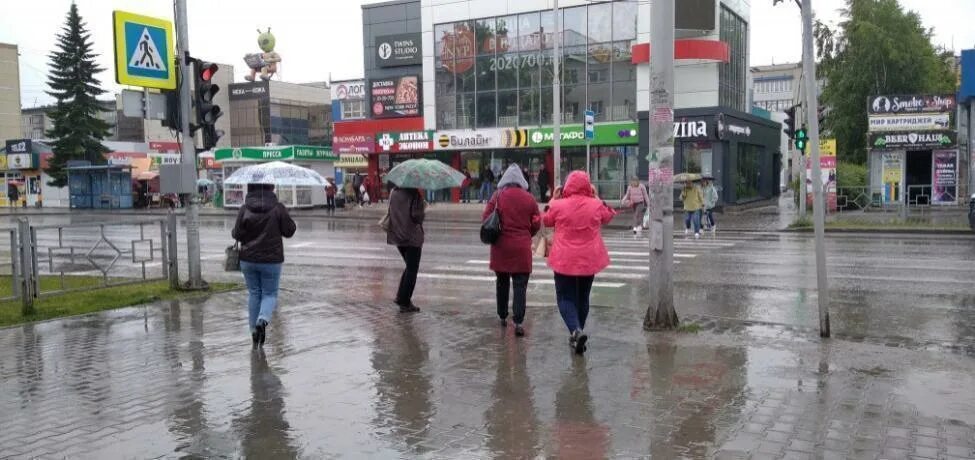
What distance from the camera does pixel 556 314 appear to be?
9.62 m

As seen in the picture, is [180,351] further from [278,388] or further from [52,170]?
[52,170]

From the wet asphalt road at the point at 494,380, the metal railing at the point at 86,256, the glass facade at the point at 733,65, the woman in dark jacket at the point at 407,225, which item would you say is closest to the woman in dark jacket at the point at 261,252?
the wet asphalt road at the point at 494,380

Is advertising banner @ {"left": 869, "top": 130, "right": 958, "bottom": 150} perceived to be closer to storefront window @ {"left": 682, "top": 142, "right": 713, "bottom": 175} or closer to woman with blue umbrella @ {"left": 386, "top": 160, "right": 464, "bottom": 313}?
storefront window @ {"left": 682, "top": 142, "right": 713, "bottom": 175}

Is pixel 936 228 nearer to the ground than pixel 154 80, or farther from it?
nearer to the ground

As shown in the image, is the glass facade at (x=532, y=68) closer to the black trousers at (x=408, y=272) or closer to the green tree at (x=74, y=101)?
the black trousers at (x=408, y=272)

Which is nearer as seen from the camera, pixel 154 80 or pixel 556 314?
pixel 556 314

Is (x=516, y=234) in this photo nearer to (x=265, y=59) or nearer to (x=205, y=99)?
(x=205, y=99)

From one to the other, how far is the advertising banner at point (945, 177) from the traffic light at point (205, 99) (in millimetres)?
28830

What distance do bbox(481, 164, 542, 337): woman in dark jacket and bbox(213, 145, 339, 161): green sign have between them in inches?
1341

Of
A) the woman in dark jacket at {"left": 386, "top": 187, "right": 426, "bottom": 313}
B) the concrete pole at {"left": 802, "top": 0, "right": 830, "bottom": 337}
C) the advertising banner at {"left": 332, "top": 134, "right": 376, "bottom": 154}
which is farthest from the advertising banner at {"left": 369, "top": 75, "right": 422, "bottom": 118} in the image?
the concrete pole at {"left": 802, "top": 0, "right": 830, "bottom": 337}

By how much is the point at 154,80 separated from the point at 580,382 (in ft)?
25.7

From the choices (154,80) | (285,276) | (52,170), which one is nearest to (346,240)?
(285,276)

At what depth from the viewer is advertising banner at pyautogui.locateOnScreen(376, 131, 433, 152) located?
3972cm

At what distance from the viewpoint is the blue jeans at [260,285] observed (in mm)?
8023
